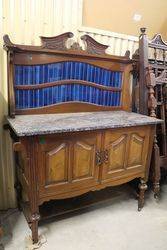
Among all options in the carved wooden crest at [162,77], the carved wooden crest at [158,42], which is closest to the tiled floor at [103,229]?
the carved wooden crest at [162,77]

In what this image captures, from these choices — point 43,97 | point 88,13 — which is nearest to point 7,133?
point 43,97

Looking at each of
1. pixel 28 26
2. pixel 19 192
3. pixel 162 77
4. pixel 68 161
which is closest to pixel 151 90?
pixel 162 77

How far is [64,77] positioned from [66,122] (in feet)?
1.55

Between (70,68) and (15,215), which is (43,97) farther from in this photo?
(15,215)

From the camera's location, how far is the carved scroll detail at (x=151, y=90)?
1992 mm

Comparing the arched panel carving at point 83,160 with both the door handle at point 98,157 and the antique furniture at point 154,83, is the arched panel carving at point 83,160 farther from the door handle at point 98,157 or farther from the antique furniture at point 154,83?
the antique furniture at point 154,83

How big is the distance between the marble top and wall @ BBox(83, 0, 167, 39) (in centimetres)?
88

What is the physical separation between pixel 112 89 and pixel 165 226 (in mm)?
1264

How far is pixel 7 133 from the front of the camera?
179cm

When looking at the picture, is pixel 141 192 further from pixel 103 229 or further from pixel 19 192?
pixel 19 192

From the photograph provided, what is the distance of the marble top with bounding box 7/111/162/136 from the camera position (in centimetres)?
136

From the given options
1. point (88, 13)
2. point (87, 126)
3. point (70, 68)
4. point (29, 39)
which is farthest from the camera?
point (88, 13)

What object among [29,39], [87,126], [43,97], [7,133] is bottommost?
[7,133]

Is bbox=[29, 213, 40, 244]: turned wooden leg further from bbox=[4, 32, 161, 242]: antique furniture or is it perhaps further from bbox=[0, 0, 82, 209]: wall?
bbox=[0, 0, 82, 209]: wall
